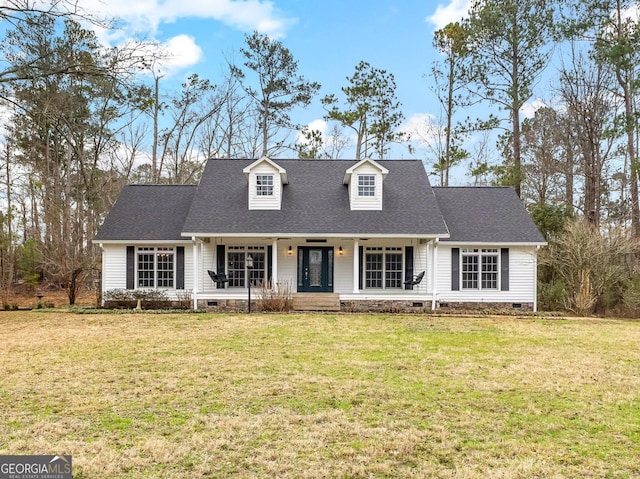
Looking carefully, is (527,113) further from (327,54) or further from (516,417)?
(516,417)

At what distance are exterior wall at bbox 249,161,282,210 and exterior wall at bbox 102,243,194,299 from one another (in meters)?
2.93

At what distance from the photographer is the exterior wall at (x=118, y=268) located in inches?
673

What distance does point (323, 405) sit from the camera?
5582 millimetres

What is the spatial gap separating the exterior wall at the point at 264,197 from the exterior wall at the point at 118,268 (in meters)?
2.93

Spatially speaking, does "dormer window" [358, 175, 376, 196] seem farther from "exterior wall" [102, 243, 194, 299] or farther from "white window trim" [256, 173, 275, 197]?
"exterior wall" [102, 243, 194, 299]

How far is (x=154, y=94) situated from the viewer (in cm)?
2636

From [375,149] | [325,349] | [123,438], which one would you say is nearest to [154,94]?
[375,149]

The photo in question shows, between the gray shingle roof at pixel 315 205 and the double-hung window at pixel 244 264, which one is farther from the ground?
the gray shingle roof at pixel 315 205

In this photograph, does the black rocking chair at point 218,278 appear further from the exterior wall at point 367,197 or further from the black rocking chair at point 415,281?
the black rocking chair at point 415,281

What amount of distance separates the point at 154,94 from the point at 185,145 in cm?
334

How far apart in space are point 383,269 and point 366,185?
3.26 meters

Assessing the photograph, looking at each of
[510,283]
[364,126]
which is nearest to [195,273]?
[510,283]

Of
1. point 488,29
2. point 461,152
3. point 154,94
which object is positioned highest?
point 488,29

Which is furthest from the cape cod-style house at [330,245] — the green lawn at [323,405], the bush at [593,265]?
the green lawn at [323,405]
